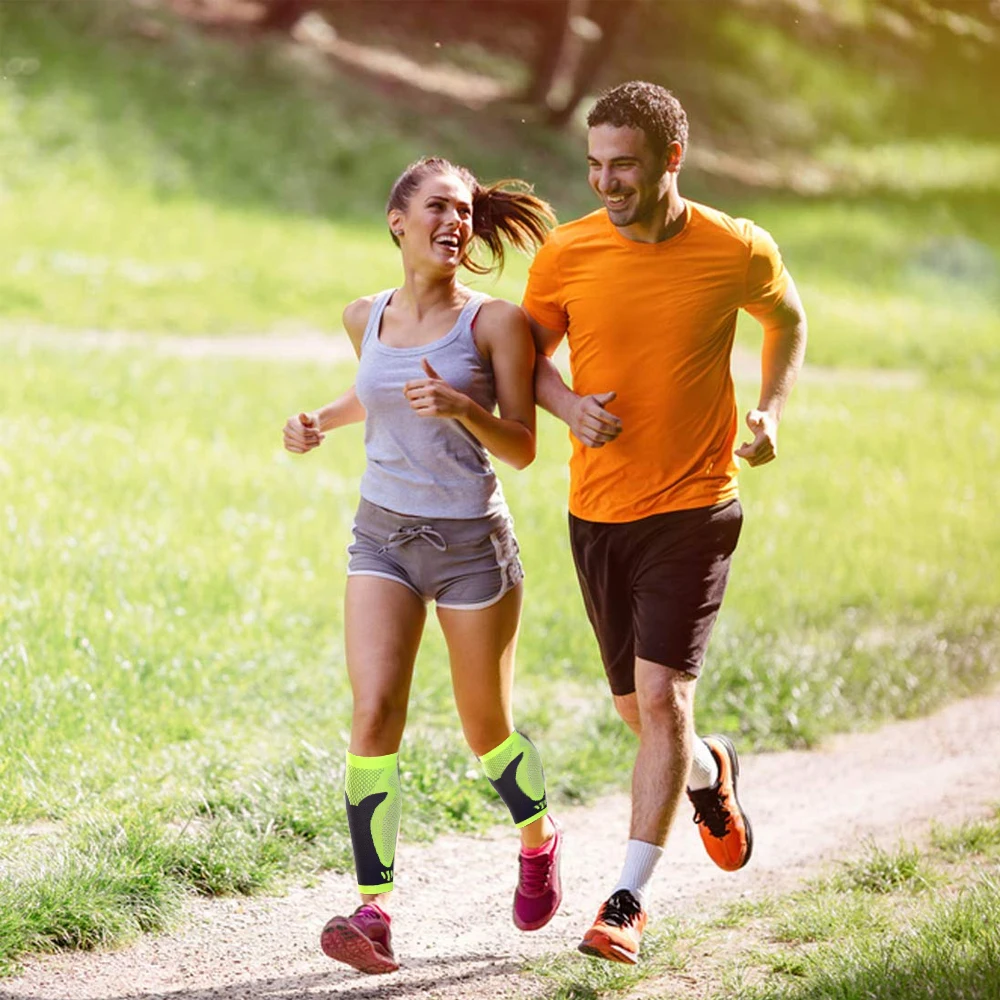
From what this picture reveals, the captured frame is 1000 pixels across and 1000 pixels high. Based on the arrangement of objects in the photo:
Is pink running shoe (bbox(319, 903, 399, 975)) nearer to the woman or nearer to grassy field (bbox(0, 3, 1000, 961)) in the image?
the woman

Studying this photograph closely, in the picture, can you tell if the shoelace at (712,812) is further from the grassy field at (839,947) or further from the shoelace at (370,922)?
the shoelace at (370,922)

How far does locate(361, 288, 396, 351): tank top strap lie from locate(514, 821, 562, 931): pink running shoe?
1.66 metres

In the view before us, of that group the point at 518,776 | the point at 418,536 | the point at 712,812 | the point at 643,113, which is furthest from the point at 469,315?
the point at 712,812

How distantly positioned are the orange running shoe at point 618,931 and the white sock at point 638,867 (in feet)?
0.09

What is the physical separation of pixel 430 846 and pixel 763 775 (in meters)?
1.96

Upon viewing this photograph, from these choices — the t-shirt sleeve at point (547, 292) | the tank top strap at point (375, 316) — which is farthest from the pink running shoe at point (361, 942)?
the t-shirt sleeve at point (547, 292)

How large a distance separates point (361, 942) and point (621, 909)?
2.40ft

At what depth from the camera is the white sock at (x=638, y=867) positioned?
4.62 metres

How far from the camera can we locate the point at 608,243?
488cm

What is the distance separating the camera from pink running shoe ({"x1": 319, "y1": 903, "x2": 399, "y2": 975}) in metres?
4.49

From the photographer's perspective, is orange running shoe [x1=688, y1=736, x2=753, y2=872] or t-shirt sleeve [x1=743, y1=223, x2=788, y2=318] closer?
t-shirt sleeve [x1=743, y1=223, x2=788, y2=318]

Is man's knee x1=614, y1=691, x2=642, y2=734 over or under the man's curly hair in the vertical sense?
under

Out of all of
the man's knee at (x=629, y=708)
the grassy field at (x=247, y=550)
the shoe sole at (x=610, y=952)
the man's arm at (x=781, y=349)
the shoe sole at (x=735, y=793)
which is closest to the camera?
the shoe sole at (x=610, y=952)

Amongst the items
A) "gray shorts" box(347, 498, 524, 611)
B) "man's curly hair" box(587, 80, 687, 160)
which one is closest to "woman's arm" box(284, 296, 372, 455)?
"gray shorts" box(347, 498, 524, 611)
